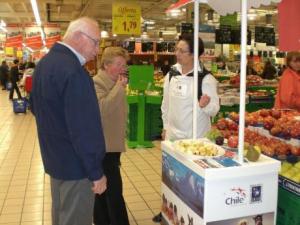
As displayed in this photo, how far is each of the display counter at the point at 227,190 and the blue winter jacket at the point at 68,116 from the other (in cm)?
65

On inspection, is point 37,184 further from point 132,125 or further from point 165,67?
point 165,67

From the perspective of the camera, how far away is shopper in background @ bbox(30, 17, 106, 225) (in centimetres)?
248

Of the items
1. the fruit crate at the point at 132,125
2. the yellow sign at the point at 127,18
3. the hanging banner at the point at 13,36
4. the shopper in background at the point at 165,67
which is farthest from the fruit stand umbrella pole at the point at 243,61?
the hanging banner at the point at 13,36

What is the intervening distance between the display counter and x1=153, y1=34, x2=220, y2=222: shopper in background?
0.88m

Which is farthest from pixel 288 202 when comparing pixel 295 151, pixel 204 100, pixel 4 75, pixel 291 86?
pixel 4 75

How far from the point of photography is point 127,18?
47.0ft

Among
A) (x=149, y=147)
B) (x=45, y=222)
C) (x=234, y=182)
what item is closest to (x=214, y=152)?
(x=234, y=182)

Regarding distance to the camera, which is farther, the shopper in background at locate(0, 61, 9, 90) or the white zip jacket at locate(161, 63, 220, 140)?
the shopper in background at locate(0, 61, 9, 90)

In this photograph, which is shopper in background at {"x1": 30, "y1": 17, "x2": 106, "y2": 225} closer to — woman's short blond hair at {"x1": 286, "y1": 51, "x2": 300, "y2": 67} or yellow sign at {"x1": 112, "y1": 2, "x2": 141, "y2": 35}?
woman's short blond hair at {"x1": 286, "y1": 51, "x2": 300, "y2": 67}

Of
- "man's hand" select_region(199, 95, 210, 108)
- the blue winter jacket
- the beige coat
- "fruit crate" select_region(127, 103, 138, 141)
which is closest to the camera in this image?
the blue winter jacket

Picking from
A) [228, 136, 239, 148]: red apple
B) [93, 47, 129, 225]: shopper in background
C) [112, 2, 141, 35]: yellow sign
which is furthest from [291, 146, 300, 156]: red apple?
[112, 2, 141, 35]: yellow sign

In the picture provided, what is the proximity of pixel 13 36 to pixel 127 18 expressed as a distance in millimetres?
12789

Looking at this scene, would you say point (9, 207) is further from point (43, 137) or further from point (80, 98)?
point (80, 98)

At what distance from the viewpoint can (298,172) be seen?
121 inches
